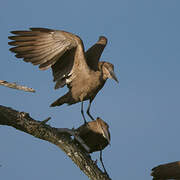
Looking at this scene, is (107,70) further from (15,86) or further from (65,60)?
(15,86)

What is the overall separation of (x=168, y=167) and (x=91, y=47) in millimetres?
2508

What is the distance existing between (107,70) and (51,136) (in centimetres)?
150

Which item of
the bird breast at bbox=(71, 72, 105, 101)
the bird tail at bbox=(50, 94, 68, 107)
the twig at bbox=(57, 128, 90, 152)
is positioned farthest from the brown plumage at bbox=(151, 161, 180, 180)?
the bird tail at bbox=(50, 94, 68, 107)

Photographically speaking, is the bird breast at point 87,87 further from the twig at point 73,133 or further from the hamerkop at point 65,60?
the twig at point 73,133

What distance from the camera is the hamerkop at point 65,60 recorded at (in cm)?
709

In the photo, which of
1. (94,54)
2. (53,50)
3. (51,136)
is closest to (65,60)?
(53,50)

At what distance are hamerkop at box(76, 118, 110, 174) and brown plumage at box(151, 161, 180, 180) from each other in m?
0.70

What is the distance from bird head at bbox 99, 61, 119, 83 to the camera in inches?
281

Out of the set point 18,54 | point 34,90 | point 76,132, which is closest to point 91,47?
point 18,54

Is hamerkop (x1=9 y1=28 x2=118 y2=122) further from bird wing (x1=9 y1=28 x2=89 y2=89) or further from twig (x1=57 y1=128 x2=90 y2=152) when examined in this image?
twig (x1=57 y1=128 x2=90 y2=152)

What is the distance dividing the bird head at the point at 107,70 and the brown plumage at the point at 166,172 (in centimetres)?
135

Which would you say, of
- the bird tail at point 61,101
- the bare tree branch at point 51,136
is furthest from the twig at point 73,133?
the bird tail at point 61,101

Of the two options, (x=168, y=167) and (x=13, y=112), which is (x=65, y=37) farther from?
(x=168, y=167)

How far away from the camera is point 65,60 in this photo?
7.43 meters
